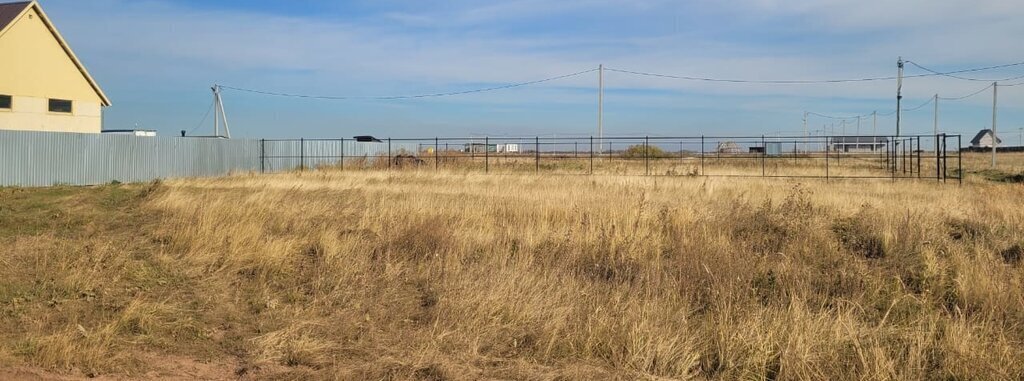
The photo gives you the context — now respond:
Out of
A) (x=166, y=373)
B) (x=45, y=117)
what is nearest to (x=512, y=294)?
(x=166, y=373)

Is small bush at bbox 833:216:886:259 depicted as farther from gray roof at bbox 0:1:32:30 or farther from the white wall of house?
gray roof at bbox 0:1:32:30

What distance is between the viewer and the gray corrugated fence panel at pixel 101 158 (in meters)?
26.0

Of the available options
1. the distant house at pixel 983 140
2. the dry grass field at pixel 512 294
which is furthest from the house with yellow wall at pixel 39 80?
the distant house at pixel 983 140

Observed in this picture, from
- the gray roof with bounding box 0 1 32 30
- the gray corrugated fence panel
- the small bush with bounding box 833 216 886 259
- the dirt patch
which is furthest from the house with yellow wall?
the small bush with bounding box 833 216 886 259

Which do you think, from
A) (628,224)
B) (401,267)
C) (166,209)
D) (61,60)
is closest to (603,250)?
(628,224)

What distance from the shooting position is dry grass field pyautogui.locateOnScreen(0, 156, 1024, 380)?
5527mm

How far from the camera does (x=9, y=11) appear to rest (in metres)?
31.2

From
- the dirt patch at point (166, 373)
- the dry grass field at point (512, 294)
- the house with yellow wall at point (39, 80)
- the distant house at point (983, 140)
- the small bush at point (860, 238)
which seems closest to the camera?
the dirt patch at point (166, 373)

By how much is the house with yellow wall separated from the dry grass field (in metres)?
21.2

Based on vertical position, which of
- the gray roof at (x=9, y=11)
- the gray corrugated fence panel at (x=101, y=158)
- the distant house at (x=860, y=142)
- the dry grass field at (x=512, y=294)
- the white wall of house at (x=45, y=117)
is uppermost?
the gray roof at (x=9, y=11)

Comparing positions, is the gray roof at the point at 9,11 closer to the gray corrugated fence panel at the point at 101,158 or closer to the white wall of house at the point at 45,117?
the white wall of house at the point at 45,117

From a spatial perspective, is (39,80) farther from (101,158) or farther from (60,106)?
(101,158)

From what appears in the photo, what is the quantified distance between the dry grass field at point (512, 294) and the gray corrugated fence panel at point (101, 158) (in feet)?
51.7

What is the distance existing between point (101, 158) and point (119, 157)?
913 millimetres
